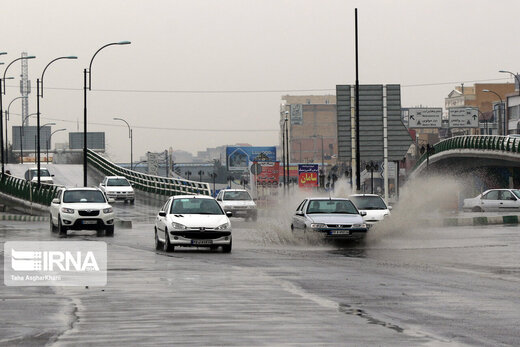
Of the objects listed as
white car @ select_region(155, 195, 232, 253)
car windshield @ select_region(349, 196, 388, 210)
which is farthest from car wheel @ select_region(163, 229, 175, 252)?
car windshield @ select_region(349, 196, 388, 210)

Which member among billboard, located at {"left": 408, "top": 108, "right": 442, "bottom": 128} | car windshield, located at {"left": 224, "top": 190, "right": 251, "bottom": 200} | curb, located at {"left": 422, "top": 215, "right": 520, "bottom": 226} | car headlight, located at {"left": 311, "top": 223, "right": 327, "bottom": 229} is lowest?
curb, located at {"left": 422, "top": 215, "right": 520, "bottom": 226}

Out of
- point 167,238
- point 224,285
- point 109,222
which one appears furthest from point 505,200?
point 224,285

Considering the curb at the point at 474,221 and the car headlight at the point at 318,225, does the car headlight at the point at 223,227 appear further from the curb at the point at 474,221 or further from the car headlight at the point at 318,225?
the curb at the point at 474,221

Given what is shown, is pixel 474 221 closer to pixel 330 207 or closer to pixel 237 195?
pixel 237 195

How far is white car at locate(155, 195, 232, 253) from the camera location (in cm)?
2777

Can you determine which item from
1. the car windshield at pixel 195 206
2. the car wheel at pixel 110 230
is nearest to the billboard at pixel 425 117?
the car wheel at pixel 110 230

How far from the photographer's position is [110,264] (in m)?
23.6

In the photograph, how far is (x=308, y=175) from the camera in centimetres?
7600

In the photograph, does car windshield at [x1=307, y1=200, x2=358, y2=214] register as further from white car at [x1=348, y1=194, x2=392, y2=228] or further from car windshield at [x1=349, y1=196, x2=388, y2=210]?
car windshield at [x1=349, y1=196, x2=388, y2=210]

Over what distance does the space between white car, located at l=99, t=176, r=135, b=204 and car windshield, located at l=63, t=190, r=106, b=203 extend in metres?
37.2

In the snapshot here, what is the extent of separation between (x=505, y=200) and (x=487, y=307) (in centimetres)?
5067

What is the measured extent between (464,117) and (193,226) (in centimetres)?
11484

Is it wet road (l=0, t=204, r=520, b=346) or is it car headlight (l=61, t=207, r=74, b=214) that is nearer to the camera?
wet road (l=0, t=204, r=520, b=346)

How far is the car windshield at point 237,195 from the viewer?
180 ft
